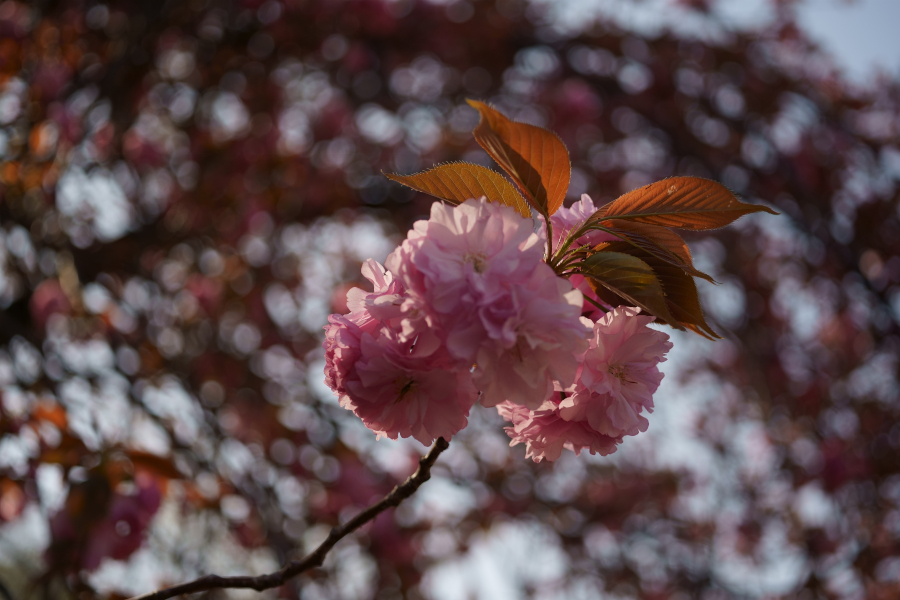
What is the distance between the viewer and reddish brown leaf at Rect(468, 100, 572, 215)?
2.09 ft

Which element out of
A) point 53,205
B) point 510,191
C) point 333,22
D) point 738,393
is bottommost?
point 738,393

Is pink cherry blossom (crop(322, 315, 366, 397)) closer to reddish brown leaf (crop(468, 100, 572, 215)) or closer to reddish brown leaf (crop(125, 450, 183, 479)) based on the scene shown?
reddish brown leaf (crop(468, 100, 572, 215))

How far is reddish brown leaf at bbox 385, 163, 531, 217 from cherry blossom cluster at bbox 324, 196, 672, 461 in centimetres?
6

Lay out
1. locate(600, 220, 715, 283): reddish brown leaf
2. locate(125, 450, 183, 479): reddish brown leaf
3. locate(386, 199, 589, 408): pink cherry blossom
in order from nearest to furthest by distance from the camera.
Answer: locate(386, 199, 589, 408): pink cherry blossom
locate(600, 220, 715, 283): reddish brown leaf
locate(125, 450, 183, 479): reddish brown leaf

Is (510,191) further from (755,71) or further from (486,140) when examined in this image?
(755,71)

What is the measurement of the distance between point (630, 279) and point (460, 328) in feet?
0.63

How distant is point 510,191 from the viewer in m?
0.71

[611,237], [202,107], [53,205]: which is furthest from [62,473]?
[202,107]

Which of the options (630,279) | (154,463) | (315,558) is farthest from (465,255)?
(154,463)

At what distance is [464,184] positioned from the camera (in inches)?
Result: 27.7

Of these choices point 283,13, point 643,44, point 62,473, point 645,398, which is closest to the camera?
point 645,398

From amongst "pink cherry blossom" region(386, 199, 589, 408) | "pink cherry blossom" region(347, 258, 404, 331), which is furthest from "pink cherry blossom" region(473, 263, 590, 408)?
"pink cherry blossom" region(347, 258, 404, 331)

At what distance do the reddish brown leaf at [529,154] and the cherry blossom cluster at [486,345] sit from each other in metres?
0.06

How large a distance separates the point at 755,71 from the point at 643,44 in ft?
2.30
